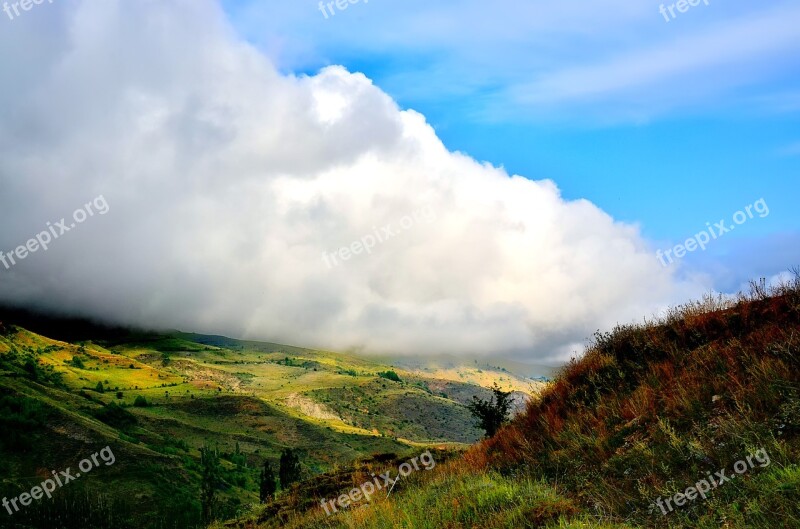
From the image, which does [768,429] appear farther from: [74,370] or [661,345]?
[74,370]

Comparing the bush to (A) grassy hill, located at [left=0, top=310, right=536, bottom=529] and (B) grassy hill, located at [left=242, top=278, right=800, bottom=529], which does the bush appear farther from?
(B) grassy hill, located at [left=242, top=278, right=800, bottom=529]

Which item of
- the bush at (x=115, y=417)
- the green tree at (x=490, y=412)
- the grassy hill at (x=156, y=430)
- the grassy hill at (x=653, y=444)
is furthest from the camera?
the bush at (x=115, y=417)

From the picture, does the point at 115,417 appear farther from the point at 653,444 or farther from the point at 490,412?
the point at 653,444

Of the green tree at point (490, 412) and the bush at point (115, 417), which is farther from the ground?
the bush at point (115, 417)

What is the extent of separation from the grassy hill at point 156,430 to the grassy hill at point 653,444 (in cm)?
903

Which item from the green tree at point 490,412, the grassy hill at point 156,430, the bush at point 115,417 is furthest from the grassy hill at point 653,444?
the bush at point 115,417

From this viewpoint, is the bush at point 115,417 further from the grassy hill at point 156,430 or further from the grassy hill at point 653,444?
the grassy hill at point 653,444

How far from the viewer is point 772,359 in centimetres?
1009

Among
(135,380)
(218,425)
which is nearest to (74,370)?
(135,380)

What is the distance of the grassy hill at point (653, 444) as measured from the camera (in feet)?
26.0

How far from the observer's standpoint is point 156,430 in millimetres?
95375

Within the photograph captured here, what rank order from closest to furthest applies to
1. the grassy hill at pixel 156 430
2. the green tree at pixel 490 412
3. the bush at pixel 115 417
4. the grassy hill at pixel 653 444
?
the grassy hill at pixel 653 444 → the green tree at pixel 490 412 → the grassy hill at pixel 156 430 → the bush at pixel 115 417

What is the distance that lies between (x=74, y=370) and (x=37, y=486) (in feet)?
354

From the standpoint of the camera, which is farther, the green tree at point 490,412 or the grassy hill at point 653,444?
the green tree at point 490,412
